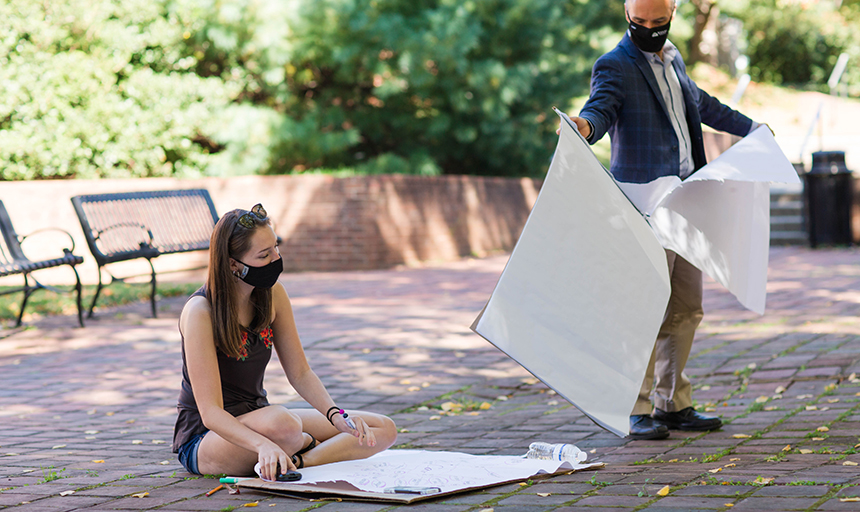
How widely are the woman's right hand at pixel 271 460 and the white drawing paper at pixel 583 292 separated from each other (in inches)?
35.1

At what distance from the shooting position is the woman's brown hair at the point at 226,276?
132 inches

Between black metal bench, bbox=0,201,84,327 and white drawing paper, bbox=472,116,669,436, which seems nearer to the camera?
white drawing paper, bbox=472,116,669,436

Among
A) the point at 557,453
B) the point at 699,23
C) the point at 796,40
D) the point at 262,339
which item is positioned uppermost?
the point at 699,23

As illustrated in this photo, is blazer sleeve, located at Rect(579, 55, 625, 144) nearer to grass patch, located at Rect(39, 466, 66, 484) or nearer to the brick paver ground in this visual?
the brick paver ground

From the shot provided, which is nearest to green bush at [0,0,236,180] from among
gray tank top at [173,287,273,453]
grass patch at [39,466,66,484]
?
grass patch at [39,466,66,484]

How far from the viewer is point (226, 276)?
11.1 feet

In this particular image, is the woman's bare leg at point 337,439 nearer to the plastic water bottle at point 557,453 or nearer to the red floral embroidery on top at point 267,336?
the red floral embroidery on top at point 267,336

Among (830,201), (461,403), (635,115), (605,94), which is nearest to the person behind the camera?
(605,94)

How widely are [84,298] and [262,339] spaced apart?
6561 mm

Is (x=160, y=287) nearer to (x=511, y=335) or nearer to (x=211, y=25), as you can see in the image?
(x=211, y=25)

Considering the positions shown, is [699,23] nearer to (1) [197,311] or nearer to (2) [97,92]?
(2) [97,92]

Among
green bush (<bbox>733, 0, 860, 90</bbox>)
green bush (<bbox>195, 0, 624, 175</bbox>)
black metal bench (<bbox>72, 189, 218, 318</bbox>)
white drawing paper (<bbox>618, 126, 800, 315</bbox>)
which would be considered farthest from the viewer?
green bush (<bbox>733, 0, 860, 90</bbox>)

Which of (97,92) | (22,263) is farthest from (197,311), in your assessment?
(97,92)

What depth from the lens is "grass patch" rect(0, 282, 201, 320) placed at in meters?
8.69
